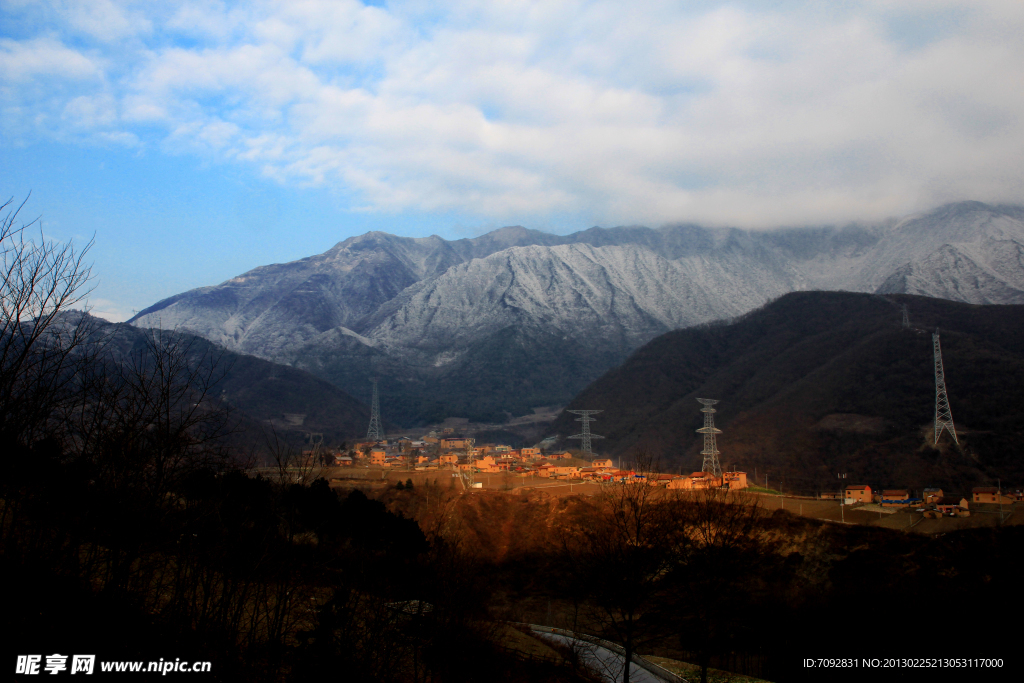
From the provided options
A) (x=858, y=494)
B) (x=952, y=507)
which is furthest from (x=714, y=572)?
(x=858, y=494)

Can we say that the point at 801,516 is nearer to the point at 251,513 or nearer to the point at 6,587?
the point at 251,513

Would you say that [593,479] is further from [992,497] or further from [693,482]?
[992,497]

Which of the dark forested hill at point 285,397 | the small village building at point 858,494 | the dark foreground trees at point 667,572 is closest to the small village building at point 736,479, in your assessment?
the small village building at point 858,494

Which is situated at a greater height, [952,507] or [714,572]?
[714,572]

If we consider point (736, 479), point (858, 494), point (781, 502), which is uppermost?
point (736, 479)

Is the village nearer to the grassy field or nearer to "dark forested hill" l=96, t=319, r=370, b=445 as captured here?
the grassy field
